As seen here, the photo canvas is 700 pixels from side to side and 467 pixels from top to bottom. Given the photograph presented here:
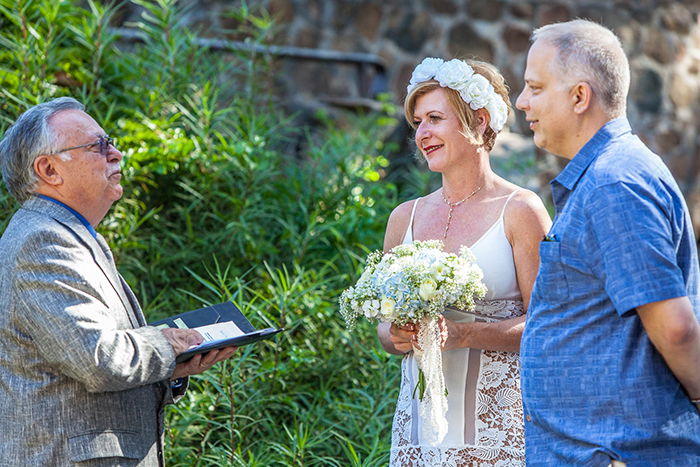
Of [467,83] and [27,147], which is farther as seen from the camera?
[467,83]

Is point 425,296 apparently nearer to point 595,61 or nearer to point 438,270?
point 438,270

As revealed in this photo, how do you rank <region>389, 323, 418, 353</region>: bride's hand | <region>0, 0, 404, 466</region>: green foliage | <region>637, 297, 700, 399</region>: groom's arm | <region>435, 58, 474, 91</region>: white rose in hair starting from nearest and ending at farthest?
<region>637, 297, 700, 399</region>: groom's arm, <region>389, 323, 418, 353</region>: bride's hand, <region>435, 58, 474, 91</region>: white rose in hair, <region>0, 0, 404, 466</region>: green foliage

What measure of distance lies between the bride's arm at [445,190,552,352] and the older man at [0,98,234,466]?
2.97 feet

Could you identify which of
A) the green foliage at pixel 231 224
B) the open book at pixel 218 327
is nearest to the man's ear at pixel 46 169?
the open book at pixel 218 327

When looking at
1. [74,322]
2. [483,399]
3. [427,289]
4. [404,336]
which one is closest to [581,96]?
[427,289]

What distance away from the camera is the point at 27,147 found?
269 cm

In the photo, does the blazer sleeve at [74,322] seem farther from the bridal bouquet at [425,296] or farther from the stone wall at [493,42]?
the stone wall at [493,42]

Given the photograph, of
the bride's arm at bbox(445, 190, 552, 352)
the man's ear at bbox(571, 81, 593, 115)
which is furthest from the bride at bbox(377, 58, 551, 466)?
the man's ear at bbox(571, 81, 593, 115)

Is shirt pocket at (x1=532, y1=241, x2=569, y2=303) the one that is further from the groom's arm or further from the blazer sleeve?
the blazer sleeve

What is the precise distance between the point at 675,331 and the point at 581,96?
0.64 m

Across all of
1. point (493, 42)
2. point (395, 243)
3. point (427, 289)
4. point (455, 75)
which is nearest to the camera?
point (427, 289)

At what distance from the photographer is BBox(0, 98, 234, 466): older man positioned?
2.40 metres

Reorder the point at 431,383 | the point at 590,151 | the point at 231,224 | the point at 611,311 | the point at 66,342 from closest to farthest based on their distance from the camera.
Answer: the point at 611,311
the point at 590,151
the point at 66,342
the point at 431,383
the point at 231,224

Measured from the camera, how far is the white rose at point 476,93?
3006mm
